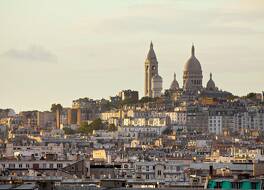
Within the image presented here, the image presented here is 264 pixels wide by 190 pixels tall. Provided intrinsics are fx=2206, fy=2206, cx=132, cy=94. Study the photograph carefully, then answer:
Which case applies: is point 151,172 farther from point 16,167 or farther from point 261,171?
point 261,171

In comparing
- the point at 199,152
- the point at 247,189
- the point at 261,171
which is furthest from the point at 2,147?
the point at 247,189

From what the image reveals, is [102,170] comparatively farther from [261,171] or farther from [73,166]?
[261,171]


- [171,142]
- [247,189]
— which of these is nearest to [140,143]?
[171,142]

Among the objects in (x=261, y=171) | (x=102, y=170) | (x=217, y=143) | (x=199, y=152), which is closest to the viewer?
(x=261, y=171)

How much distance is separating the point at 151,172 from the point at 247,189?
37405 millimetres

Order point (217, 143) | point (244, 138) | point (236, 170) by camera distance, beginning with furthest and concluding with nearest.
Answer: point (244, 138)
point (217, 143)
point (236, 170)

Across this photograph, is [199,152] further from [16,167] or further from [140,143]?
[16,167]

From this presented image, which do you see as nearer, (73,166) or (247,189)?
Answer: (247,189)

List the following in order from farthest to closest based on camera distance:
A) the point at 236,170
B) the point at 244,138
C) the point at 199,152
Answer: the point at 244,138 → the point at 199,152 → the point at 236,170

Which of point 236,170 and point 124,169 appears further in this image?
point 124,169

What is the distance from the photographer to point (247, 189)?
170ft

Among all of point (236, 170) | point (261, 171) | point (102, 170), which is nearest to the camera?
point (261, 171)

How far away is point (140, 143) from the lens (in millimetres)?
168000

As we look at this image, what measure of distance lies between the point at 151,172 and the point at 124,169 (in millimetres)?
2337
